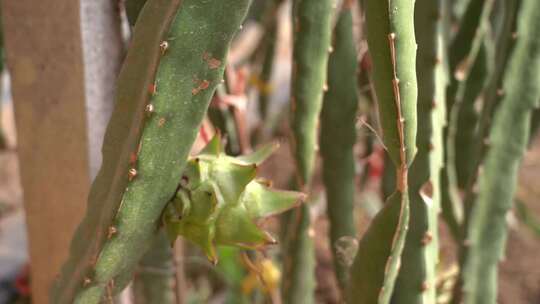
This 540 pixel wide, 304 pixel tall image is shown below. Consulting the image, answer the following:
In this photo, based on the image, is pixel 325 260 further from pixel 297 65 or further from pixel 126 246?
pixel 126 246

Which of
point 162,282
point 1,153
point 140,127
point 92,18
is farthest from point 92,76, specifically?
point 1,153

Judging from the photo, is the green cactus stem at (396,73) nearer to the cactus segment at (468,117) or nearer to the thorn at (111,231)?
the thorn at (111,231)

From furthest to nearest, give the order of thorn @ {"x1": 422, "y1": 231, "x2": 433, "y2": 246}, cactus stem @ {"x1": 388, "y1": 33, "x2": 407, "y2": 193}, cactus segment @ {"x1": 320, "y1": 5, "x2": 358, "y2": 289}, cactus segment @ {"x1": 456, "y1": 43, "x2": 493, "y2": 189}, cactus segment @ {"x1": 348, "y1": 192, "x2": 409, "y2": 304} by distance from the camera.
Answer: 1. cactus segment @ {"x1": 456, "y1": 43, "x2": 493, "y2": 189}
2. cactus segment @ {"x1": 320, "y1": 5, "x2": 358, "y2": 289}
3. thorn @ {"x1": 422, "y1": 231, "x2": 433, "y2": 246}
4. cactus segment @ {"x1": 348, "y1": 192, "x2": 409, "y2": 304}
5. cactus stem @ {"x1": 388, "y1": 33, "x2": 407, "y2": 193}

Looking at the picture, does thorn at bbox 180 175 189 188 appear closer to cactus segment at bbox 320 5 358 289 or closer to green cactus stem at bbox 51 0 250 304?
green cactus stem at bbox 51 0 250 304

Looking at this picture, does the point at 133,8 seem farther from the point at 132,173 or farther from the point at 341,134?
the point at 341,134

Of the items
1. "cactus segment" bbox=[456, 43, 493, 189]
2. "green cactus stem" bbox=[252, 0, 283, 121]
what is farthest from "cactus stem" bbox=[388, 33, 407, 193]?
"green cactus stem" bbox=[252, 0, 283, 121]

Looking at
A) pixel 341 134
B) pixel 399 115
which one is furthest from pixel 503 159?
pixel 399 115

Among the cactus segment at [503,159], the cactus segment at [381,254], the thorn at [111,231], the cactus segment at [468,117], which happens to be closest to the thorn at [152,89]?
the thorn at [111,231]
